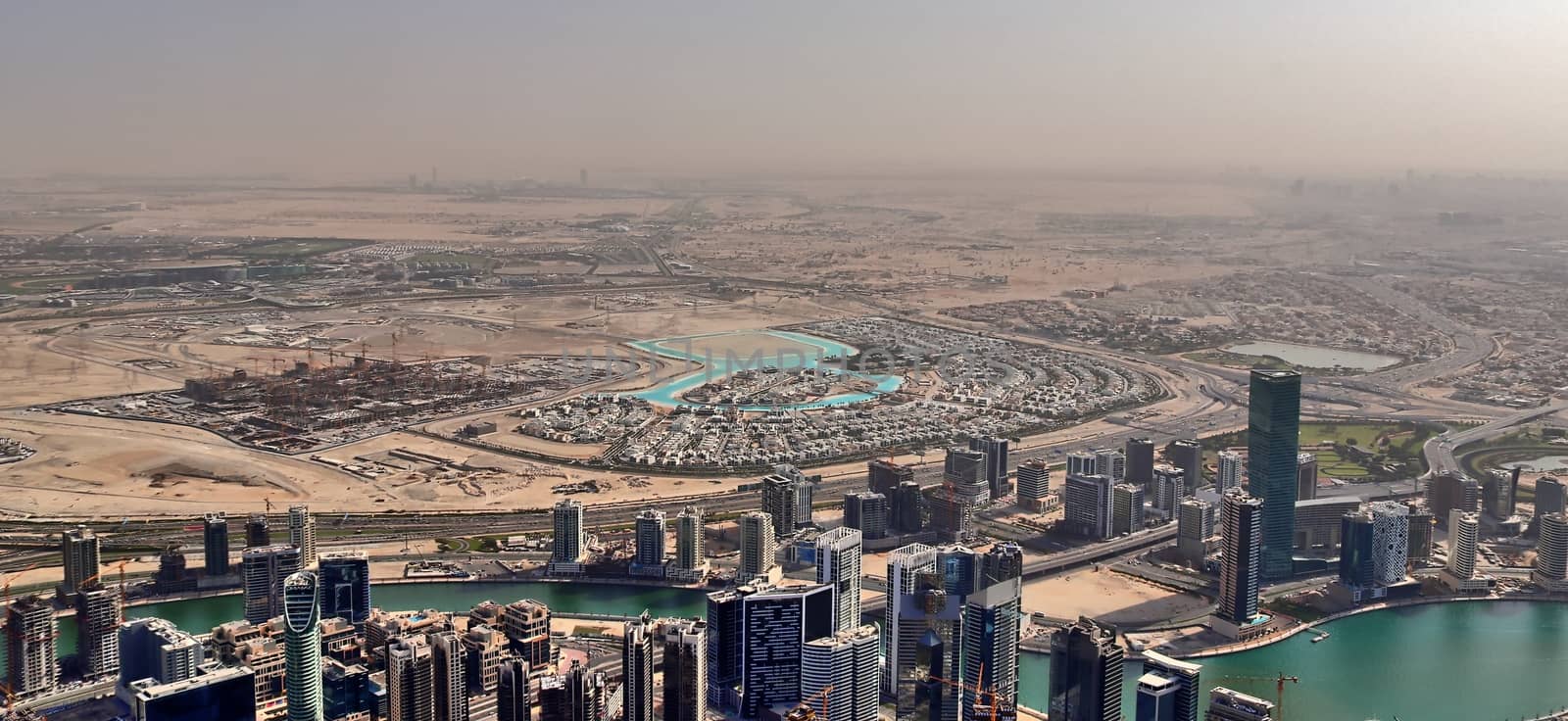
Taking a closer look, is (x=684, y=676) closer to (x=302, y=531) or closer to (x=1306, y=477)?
(x=302, y=531)

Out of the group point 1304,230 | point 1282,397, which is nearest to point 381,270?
point 1304,230

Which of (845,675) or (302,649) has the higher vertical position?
(302,649)

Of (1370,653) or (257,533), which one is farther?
(257,533)

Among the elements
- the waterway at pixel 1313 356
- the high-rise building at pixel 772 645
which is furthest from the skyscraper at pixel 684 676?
the waterway at pixel 1313 356

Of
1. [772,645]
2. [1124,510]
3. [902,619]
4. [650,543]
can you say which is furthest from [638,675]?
[1124,510]

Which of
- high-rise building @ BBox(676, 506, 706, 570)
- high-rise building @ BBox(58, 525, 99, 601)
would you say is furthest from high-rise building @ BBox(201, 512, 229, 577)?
high-rise building @ BBox(676, 506, 706, 570)

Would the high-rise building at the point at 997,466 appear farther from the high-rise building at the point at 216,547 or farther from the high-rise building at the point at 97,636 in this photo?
the high-rise building at the point at 97,636
